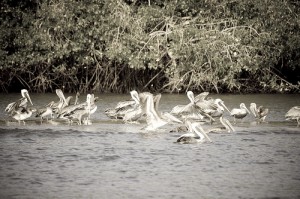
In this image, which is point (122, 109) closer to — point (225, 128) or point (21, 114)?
point (21, 114)

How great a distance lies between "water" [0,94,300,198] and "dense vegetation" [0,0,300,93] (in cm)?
692

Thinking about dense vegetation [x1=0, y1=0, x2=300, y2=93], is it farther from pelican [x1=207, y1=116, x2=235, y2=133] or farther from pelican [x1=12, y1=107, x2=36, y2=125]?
pelican [x1=207, y1=116, x2=235, y2=133]

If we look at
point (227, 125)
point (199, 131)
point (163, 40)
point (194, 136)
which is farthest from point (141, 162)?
point (163, 40)

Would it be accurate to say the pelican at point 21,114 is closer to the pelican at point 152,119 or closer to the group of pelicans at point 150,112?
the group of pelicans at point 150,112

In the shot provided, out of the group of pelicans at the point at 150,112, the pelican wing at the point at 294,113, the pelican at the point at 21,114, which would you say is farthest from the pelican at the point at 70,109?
the pelican wing at the point at 294,113

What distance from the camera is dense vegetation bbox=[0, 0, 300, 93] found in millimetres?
22516

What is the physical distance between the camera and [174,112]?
53.4ft

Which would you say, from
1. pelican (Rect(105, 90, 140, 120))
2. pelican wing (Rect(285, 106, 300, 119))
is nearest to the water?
pelican wing (Rect(285, 106, 300, 119))

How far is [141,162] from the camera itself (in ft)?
36.4

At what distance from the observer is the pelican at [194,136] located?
503 inches

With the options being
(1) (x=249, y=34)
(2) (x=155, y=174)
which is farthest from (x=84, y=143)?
(1) (x=249, y=34)

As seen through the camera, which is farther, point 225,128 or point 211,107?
point 211,107

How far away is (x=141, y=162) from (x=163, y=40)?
12.2 m

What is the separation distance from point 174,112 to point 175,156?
4.71 m
